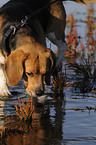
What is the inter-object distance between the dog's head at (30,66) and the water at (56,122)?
0.36 m

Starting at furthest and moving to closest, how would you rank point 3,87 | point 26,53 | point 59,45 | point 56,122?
1. point 59,45
2. point 3,87
3. point 26,53
4. point 56,122

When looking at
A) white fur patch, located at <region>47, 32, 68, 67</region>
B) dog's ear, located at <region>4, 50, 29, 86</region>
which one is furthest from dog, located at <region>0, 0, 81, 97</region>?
white fur patch, located at <region>47, 32, 68, 67</region>

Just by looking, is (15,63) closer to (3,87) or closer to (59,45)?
(3,87)

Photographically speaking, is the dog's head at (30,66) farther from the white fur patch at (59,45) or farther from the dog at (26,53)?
the white fur patch at (59,45)

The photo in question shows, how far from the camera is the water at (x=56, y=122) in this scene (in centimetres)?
420

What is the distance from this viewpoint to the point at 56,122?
4.95 metres

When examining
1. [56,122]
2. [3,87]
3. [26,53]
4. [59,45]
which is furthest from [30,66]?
[59,45]

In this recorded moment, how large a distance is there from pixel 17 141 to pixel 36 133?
38 centimetres

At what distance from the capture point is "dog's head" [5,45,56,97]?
19.2ft

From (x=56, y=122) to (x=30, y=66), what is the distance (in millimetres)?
1225

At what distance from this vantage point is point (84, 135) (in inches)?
172

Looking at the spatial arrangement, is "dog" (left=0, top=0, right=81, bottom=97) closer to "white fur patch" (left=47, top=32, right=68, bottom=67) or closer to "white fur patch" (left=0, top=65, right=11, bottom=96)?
"white fur patch" (left=0, top=65, right=11, bottom=96)

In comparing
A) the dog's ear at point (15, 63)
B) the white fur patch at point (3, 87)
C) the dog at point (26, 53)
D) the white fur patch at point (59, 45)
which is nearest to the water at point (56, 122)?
the white fur patch at point (3, 87)

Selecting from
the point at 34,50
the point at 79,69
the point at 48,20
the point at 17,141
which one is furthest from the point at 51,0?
the point at 17,141
